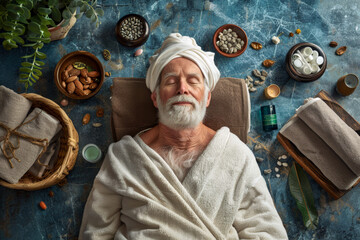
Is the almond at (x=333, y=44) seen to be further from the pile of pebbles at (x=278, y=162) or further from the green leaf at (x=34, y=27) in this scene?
the green leaf at (x=34, y=27)

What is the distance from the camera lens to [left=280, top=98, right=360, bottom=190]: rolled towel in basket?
5.80 ft

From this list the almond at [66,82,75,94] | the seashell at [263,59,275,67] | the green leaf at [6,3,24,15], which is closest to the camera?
the green leaf at [6,3,24,15]

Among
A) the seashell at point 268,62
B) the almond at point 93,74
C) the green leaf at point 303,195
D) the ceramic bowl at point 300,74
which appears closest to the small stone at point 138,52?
the almond at point 93,74

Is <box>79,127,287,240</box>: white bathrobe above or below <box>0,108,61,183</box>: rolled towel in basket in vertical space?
above

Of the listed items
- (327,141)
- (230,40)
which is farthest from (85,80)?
(327,141)

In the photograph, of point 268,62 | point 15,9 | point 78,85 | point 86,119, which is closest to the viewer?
point 15,9

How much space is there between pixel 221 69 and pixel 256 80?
27cm

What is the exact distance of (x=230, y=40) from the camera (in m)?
2.04

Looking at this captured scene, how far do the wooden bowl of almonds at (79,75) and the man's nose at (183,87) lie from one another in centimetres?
62

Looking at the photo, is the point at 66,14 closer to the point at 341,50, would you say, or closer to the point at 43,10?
Result: the point at 43,10

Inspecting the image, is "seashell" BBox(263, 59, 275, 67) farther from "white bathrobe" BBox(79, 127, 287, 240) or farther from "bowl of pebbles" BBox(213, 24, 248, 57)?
"white bathrobe" BBox(79, 127, 287, 240)

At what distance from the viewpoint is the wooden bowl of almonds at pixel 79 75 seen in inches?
74.5

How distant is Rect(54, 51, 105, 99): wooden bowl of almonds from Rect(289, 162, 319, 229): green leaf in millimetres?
1452

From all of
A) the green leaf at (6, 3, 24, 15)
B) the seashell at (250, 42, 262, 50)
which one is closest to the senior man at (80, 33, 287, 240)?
the seashell at (250, 42, 262, 50)
